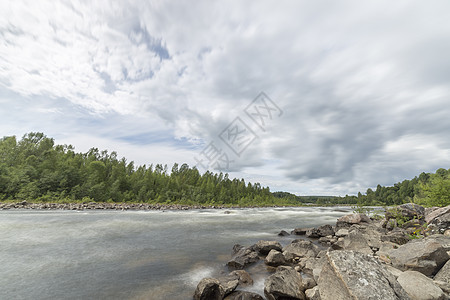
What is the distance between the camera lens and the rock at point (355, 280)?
3.31 meters

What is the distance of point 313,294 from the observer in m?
4.57

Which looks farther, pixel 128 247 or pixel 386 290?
pixel 128 247

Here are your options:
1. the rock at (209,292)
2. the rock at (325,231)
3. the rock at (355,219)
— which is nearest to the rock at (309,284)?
the rock at (209,292)

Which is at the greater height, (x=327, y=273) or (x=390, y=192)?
(x=390, y=192)

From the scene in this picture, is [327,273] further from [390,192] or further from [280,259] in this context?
[390,192]

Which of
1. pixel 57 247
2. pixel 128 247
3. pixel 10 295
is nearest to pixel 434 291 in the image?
pixel 10 295

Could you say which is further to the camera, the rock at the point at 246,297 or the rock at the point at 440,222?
the rock at the point at 440,222

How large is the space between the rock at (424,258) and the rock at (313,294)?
2.60 metres

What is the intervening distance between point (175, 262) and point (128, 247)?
12.1 feet

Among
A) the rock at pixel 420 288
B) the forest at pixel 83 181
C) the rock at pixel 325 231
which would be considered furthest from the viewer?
the forest at pixel 83 181

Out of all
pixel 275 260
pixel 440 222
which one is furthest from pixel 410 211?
pixel 275 260

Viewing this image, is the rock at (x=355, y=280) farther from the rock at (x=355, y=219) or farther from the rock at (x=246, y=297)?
the rock at (x=355, y=219)

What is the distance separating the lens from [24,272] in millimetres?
7043

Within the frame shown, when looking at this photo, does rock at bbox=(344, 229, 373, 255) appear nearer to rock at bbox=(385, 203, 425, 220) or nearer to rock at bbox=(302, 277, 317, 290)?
rock at bbox=(302, 277, 317, 290)
